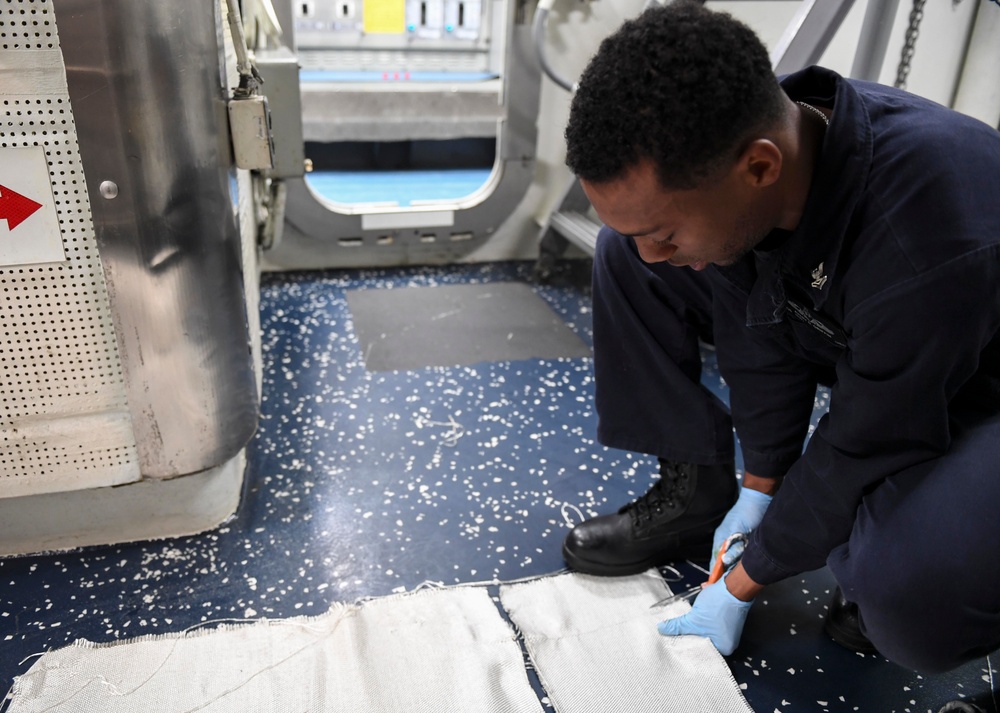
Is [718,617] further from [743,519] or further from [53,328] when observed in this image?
[53,328]

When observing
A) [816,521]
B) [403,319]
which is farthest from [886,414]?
[403,319]

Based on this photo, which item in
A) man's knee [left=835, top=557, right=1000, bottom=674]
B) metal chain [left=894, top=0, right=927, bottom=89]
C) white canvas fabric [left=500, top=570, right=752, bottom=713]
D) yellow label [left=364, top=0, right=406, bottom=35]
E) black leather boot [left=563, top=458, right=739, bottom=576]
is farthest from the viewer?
yellow label [left=364, top=0, right=406, bottom=35]

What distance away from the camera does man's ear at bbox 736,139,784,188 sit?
3.02 feet

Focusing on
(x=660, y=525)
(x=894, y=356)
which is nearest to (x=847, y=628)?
(x=660, y=525)

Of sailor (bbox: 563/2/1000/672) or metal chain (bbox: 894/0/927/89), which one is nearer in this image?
sailor (bbox: 563/2/1000/672)

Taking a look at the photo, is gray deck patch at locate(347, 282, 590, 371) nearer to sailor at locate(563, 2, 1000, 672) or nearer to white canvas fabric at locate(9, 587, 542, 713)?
white canvas fabric at locate(9, 587, 542, 713)

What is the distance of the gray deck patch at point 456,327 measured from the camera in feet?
8.36

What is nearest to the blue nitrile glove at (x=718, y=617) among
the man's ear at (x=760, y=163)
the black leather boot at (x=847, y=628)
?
the black leather boot at (x=847, y=628)

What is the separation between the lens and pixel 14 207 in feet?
4.19

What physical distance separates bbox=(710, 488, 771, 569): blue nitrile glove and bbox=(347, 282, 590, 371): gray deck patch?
115 centimetres

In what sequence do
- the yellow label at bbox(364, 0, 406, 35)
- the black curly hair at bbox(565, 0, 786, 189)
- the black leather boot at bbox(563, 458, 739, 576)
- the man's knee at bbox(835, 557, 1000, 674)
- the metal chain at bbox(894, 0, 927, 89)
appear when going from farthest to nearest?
the yellow label at bbox(364, 0, 406, 35), the metal chain at bbox(894, 0, 927, 89), the black leather boot at bbox(563, 458, 739, 576), the man's knee at bbox(835, 557, 1000, 674), the black curly hair at bbox(565, 0, 786, 189)

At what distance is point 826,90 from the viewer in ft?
3.74

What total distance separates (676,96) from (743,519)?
3.00 ft

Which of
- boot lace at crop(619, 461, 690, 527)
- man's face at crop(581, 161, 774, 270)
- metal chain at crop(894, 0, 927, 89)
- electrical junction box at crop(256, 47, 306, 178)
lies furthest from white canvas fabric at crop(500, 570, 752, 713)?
metal chain at crop(894, 0, 927, 89)
